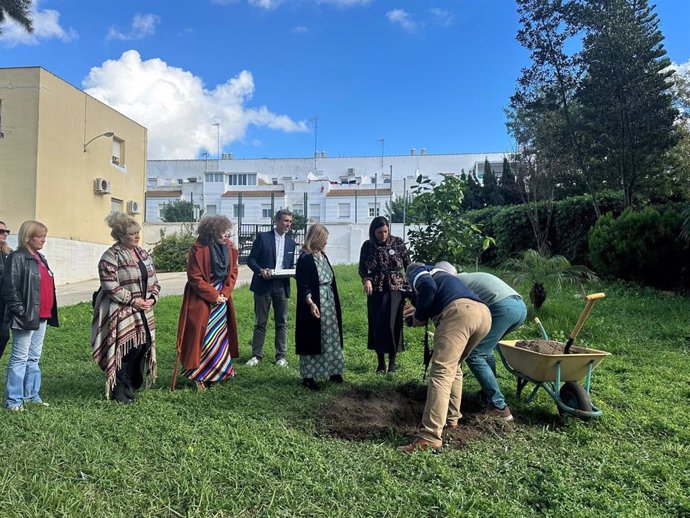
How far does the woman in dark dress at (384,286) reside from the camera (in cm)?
549

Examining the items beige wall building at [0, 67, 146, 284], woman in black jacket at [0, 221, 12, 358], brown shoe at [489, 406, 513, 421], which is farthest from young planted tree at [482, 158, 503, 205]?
woman in black jacket at [0, 221, 12, 358]

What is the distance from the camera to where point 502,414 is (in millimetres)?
4051

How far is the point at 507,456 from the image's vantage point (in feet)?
11.2

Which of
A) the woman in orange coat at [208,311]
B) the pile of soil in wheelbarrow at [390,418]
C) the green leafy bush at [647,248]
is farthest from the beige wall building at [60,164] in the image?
the green leafy bush at [647,248]

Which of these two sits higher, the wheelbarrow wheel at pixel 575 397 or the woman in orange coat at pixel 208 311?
the woman in orange coat at pixel 208 311

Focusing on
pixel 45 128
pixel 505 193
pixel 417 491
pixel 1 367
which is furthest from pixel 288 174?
pixel 417 491

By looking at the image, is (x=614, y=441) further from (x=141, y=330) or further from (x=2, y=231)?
(x=2, y=231)

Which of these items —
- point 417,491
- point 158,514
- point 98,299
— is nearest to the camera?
point 158,514

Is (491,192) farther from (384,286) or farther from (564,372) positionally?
(564,372)

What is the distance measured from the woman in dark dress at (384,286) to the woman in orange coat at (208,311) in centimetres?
150

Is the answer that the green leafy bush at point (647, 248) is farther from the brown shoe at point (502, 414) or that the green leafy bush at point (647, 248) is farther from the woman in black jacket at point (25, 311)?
the woman in black jacket at point (25, 311)

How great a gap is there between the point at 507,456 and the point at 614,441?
922 mm

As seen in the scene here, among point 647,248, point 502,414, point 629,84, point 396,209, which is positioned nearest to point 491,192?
point 396,209

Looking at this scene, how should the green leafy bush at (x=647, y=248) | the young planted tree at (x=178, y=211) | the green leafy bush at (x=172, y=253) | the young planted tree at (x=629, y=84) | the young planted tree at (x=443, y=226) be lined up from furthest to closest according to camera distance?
1. the young planted tree at (x=178, y=211)
2. the green leafy bush at (x=172, y=253)
3. the young planted tree at (x=629, y=84)
4. the green leafy bush at (x=647, y=248)
5. the young planted tree at (x=443, y=226)
